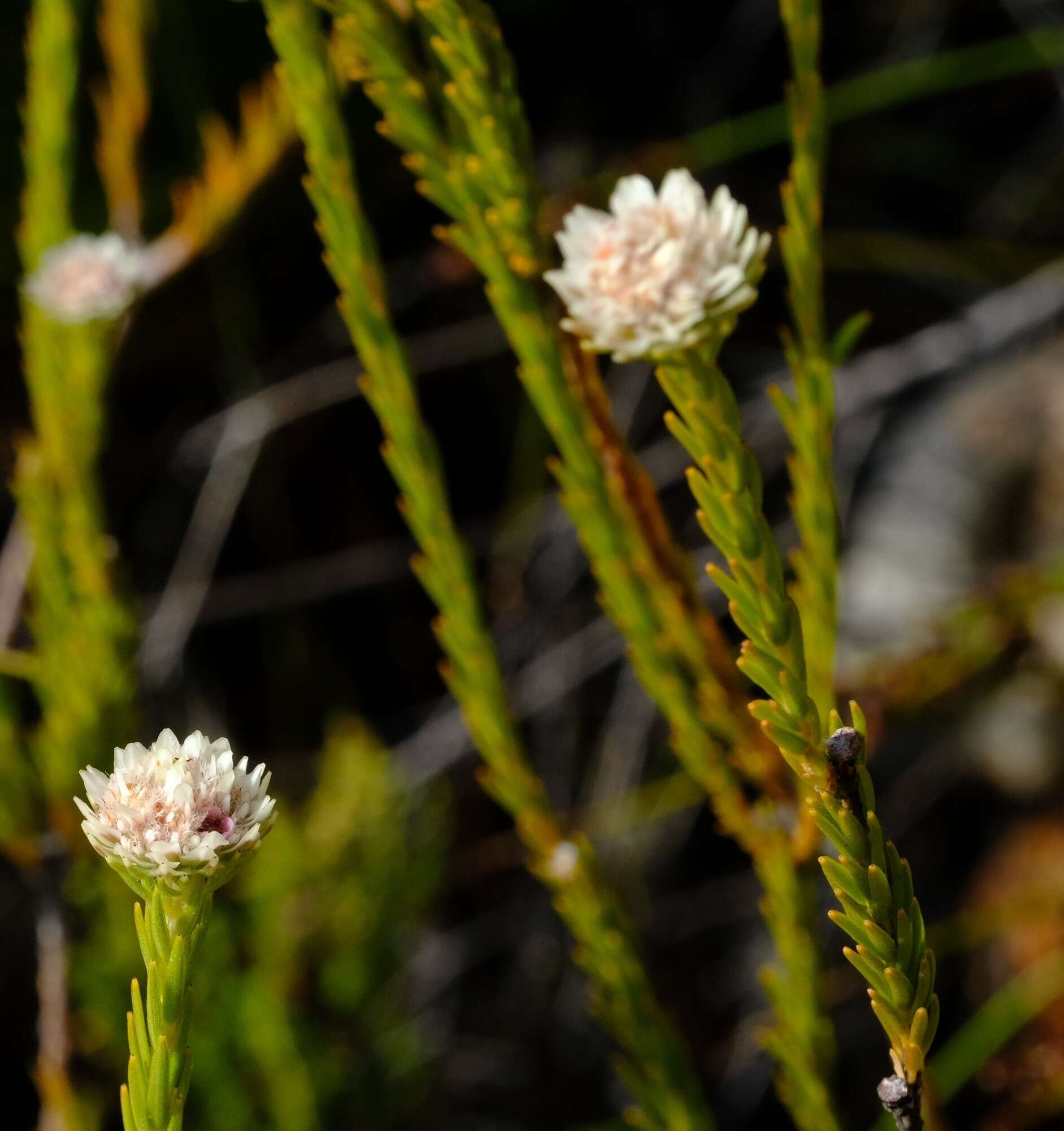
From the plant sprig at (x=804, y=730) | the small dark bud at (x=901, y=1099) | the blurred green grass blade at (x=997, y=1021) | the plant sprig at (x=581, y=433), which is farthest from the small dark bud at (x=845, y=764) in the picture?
the blurred green grass blade at (x=997, y=1021)

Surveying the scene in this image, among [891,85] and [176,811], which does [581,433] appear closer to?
[176,811]

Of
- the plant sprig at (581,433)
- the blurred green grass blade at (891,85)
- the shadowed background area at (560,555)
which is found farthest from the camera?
the blurred green grass blade at (891,85)

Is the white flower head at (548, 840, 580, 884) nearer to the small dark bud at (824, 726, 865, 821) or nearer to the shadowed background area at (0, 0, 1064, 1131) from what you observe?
the small dark bud at (824, 726, 865, 821)

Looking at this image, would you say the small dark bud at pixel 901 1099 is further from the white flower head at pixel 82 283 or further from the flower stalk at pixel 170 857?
the white flower head at pixel 82 283

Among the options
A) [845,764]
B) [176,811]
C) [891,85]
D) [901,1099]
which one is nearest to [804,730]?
[845,764]

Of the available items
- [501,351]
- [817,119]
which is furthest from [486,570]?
[817,119]

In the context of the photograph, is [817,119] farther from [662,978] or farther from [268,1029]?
[662,978]
